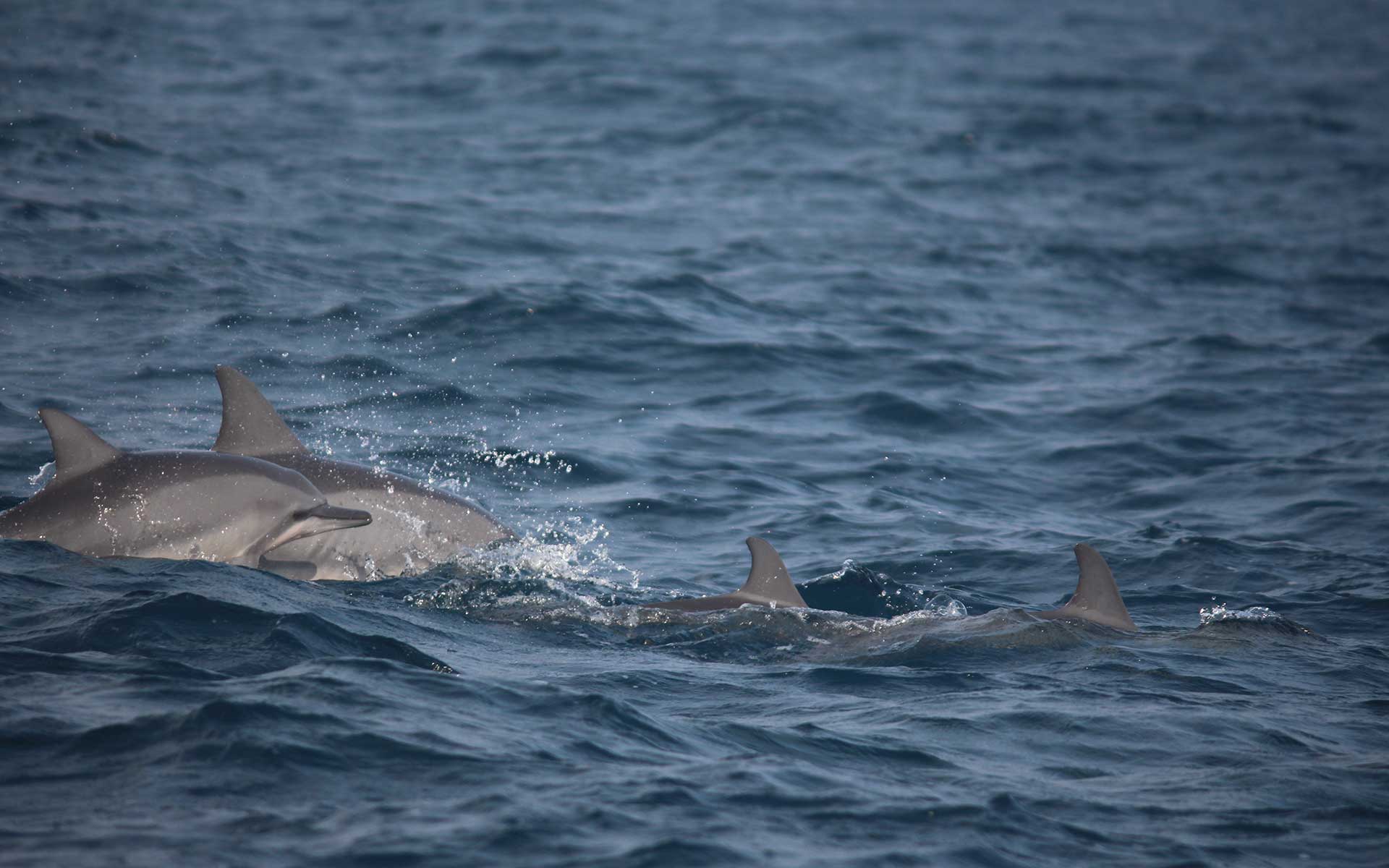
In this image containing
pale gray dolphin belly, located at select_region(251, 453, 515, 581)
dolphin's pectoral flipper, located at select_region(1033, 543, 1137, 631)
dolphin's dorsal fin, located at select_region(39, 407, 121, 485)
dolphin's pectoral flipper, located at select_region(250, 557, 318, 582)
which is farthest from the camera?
pale gray dolphin belly, located at select_region(251, 453, 515, 581)

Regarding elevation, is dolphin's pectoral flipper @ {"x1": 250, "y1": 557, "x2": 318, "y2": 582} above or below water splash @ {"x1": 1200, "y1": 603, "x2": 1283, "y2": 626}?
above

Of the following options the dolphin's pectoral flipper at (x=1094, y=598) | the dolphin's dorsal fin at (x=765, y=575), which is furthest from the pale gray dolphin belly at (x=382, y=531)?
the dolphin's pectoral flipper at (x=1094, y=598)

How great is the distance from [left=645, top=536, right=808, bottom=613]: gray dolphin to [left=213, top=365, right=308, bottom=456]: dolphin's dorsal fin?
112 inches

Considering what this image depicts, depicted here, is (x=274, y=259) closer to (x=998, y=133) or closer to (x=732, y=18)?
(x=998, y=133)

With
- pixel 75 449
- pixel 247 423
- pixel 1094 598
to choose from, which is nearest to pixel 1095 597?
pixel 1094 598

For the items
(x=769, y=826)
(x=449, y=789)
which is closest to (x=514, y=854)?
(x=449, y=789)

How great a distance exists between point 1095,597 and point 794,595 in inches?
77.8

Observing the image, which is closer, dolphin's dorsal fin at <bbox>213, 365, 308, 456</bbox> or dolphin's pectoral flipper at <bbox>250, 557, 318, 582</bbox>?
dolphin's pectoral flipper at <bbox>250, 557, 318, 582</bbox>

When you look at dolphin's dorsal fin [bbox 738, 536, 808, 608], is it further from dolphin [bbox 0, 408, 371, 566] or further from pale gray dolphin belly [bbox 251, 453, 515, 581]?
dolphin [bbox 0, 408, 371, 566]

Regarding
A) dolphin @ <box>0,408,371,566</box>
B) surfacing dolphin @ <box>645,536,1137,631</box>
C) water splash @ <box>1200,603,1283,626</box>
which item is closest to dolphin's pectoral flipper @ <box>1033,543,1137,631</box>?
surfacing dolphin @ <box>645,536,1137,631</box>

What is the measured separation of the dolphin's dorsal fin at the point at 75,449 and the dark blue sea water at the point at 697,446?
0.49m

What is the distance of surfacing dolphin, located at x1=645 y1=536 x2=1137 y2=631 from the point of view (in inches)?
357

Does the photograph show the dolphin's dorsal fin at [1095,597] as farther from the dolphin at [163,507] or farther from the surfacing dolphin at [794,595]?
the dolphin at [163,507]

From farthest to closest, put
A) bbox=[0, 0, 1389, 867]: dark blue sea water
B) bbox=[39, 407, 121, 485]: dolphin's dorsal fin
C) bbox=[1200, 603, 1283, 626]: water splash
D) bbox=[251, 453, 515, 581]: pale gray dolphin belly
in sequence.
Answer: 1. bbox=[1200, 603, 1283, 626]: water splash
2. bbox=[251, 453, 515, 581]: pale gray dolphin belly
3. bbox=[39, 407, 121, 485]: dolphin's dorsal fin
4. bbox=[0, 0, 1389, 867]: dark blue sea water
